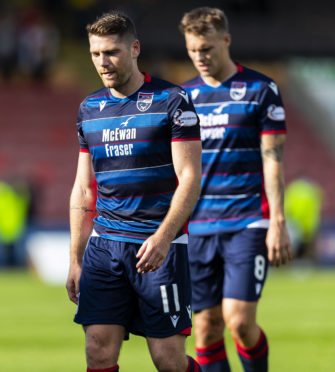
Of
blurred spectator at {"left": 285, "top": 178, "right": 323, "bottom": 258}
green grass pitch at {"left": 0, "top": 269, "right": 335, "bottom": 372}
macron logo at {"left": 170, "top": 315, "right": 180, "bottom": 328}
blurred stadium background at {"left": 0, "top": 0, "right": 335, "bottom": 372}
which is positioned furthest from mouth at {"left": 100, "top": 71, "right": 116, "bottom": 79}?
blurred spectator at {"left": 285, "top": 178, "right": 323, "bottom": 258}

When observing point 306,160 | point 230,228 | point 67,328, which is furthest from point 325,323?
point 306,160

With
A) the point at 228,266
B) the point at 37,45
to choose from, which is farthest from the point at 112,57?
the point at 37,45

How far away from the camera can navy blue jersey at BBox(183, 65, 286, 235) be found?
5973mm

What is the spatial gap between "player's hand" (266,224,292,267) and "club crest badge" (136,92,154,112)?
52.8 inches

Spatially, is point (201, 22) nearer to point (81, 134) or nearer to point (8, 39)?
point (81, 134)

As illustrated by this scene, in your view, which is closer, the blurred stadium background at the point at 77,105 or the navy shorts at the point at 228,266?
the navy shorts at the point at 228,266

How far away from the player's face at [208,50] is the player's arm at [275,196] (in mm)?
546

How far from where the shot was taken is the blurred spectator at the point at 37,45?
22.3m

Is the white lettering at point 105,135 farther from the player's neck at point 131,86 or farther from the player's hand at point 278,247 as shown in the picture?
the player's hand at point 278,247

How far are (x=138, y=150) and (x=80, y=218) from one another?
52 cm

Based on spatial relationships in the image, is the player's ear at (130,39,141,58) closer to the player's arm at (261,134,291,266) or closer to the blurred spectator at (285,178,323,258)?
the player's arm at (261,134,291,266)

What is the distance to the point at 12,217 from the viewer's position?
58.6 ft

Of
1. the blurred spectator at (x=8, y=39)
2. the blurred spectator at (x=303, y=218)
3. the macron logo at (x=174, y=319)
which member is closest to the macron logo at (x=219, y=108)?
the macron logo at (x=174, y=319)

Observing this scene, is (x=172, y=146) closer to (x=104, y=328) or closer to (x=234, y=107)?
(x=104, y=328)
